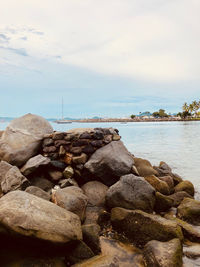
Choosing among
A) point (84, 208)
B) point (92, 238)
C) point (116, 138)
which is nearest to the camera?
point (92, 238)

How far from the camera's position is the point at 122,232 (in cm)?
530

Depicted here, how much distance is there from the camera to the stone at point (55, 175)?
7.76 m

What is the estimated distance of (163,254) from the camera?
13.3 feet

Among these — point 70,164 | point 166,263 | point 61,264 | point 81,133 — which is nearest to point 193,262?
point 166,263

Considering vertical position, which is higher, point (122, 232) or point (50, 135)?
point (50, 135)

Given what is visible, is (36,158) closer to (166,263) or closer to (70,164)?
(70,164)

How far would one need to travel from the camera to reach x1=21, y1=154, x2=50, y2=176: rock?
753 cm

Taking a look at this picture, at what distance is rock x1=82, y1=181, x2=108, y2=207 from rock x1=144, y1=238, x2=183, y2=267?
2.66 meters

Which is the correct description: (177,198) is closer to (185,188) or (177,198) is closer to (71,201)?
(185,188)

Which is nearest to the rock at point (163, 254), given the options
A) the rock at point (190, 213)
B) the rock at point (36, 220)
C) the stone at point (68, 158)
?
the rock at point (36, 220)

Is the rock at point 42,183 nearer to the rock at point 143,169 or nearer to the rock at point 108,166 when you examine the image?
the rock at point 108,166

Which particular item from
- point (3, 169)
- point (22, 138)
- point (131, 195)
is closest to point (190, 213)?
point (131, 195)

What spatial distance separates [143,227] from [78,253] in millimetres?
1576

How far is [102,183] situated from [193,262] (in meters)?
3.83
